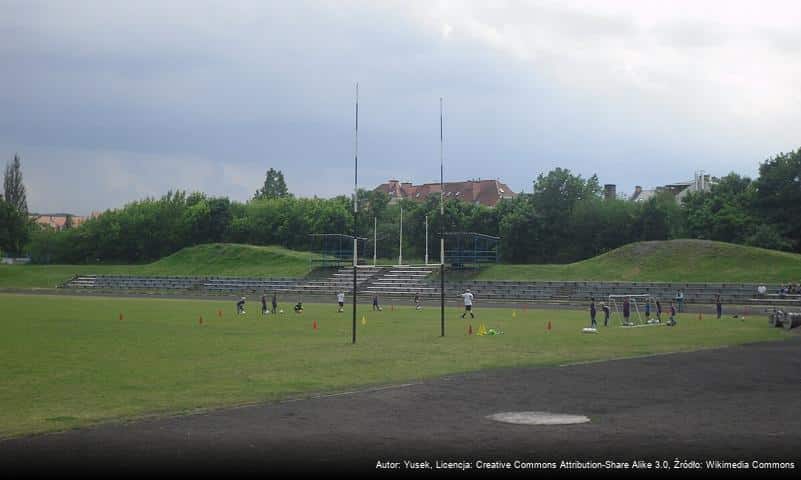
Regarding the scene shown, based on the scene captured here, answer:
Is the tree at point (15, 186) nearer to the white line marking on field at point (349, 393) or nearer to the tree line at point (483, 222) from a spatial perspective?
the tree line at point (483, 222)

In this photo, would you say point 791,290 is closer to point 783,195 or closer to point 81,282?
point 783,195

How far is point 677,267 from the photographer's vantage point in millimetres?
82250

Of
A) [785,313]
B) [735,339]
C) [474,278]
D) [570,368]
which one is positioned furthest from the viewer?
[474,278]

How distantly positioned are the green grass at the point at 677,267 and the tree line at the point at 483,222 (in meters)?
11.2

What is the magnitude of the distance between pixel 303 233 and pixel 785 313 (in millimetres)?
93516

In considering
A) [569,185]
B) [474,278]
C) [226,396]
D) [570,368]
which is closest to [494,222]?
[569,185]

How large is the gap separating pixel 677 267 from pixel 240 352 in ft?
206

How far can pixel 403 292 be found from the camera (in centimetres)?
8181

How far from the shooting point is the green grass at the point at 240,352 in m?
18.2

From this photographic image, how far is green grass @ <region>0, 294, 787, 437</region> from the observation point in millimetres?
18203

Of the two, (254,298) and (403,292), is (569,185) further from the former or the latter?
(254,298)

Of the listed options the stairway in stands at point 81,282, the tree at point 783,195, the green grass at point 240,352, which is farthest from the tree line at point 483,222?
the green grass at point 240,352

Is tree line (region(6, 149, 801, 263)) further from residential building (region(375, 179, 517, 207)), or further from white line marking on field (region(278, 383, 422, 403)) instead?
white line marking on field (region(278, 383, 422, 403))

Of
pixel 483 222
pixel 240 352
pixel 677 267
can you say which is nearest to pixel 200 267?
A: pixel 483 222
